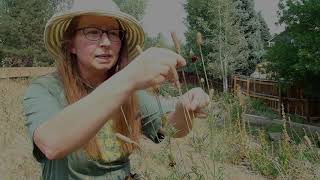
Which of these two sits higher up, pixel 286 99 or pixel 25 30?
pixel 25 30

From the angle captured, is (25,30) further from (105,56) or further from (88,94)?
(88,94)

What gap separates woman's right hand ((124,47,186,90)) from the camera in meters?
1.42

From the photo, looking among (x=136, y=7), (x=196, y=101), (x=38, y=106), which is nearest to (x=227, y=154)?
(x=196, y=101)

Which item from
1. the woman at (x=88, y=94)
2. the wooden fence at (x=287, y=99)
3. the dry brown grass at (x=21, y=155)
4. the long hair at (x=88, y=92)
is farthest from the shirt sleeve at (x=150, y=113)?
the wooden fence at (x=287, y=99)

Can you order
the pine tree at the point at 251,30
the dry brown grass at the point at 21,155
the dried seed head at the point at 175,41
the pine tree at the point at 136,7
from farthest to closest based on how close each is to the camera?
1. the pine tree at the point at 136,7
2. the pine tree at the point at 251,30
3. the dry brown grass at the point at 21,155
4. the dried seed head at the point at 175,41

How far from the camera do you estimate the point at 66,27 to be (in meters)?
2.26

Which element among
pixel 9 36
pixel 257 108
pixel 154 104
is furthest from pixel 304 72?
pixel 9 36

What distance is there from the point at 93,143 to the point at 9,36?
136ft

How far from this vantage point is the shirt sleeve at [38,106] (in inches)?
68.9

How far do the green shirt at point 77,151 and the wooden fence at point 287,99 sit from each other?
871 inches

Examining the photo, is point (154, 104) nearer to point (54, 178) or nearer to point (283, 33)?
point (54, 178)

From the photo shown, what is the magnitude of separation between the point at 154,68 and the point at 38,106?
0.62 metres

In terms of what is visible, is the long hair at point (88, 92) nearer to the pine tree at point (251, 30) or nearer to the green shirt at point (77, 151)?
the green shirt at point (77, 151)

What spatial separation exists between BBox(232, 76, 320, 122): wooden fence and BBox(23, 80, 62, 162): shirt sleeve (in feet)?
74.0
